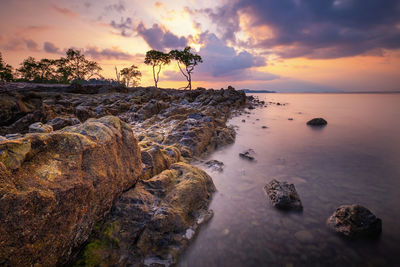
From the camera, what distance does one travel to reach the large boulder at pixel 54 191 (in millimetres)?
2152

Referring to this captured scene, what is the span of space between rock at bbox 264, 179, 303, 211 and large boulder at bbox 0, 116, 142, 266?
15.4 ft

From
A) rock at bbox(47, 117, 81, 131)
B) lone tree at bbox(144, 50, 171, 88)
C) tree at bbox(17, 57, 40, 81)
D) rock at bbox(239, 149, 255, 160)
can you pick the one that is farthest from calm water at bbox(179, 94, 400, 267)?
tree at bbox(17, 57, 40, 81)

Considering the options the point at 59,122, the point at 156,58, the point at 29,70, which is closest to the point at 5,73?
the point at 29,70

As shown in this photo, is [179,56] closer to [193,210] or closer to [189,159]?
[189,159]

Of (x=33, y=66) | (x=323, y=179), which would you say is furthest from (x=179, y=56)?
(x=323, y=179)

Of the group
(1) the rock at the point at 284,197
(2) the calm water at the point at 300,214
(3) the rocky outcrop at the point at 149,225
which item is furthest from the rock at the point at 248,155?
(3) the rocky outcrop at the point at 149,225

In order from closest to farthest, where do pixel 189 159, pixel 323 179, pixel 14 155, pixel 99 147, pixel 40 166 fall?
pixel 14 155, pixel 40 166, pixel 99 147, pixel 323 179, pixel 189 159

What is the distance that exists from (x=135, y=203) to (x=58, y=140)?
196cm

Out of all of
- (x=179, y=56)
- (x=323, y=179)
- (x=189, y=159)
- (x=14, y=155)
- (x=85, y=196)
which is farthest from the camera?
(x=179, y=56)

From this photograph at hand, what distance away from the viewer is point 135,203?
12.8 ft

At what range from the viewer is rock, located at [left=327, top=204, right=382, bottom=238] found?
4.40 meters

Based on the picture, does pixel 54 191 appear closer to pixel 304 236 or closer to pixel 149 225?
pixel 149 225

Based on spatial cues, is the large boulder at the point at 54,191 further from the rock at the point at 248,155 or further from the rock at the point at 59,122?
the rock at the point at 248,155

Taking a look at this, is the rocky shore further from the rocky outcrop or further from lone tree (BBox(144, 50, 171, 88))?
lone tree (BBox(144, 50, 171, 88))
